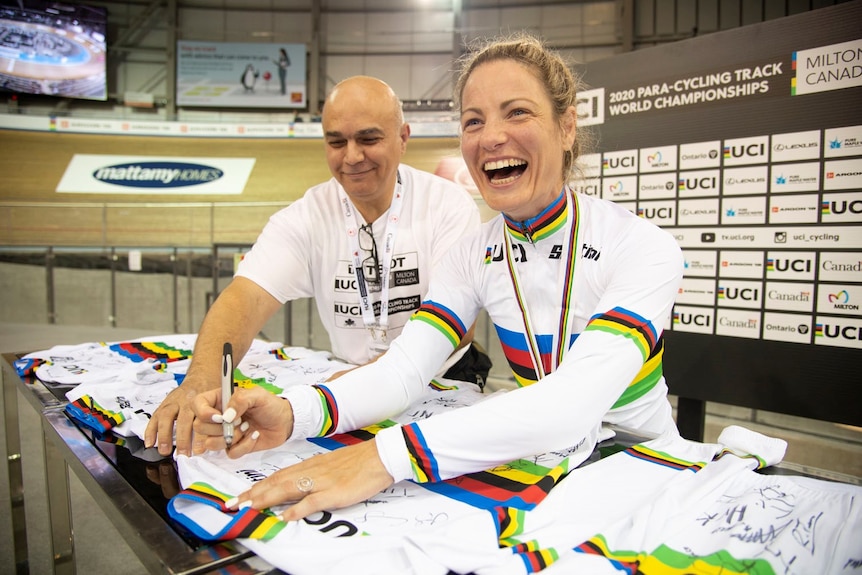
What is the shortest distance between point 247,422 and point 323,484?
11.5 inches

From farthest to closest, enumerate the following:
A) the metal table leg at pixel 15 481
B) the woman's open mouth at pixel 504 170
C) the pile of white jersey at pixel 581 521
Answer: the metal table leg at pixel 15 481, the woman's open mouth at pixel 504 170, the pile of white jersey at pixel 581 521

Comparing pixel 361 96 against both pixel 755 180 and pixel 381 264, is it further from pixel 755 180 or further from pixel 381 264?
→ pixel 755 180

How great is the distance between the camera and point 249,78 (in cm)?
1554

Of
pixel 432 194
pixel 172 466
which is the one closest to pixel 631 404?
pixel 172 466

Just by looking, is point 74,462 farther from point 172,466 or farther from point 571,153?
point 571,153

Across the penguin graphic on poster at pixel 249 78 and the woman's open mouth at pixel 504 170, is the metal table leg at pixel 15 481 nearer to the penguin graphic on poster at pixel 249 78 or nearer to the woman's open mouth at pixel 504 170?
the woman's open mouth at pixel 504 170

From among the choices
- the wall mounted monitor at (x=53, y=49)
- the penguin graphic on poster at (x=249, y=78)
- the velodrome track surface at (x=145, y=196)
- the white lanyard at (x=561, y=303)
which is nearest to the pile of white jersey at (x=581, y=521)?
the white lanyard at (x=561, y=303)

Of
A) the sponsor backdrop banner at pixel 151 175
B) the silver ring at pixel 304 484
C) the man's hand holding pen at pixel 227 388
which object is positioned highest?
the sponsor backdrop banner at pixel 151 175

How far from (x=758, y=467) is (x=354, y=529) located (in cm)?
72

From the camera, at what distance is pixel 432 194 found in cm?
221

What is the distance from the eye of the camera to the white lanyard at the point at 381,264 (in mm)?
2033

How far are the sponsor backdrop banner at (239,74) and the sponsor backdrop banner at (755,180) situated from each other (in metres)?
14.2

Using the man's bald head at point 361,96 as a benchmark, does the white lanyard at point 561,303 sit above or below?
below

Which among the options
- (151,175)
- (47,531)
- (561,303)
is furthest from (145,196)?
(561,303)
